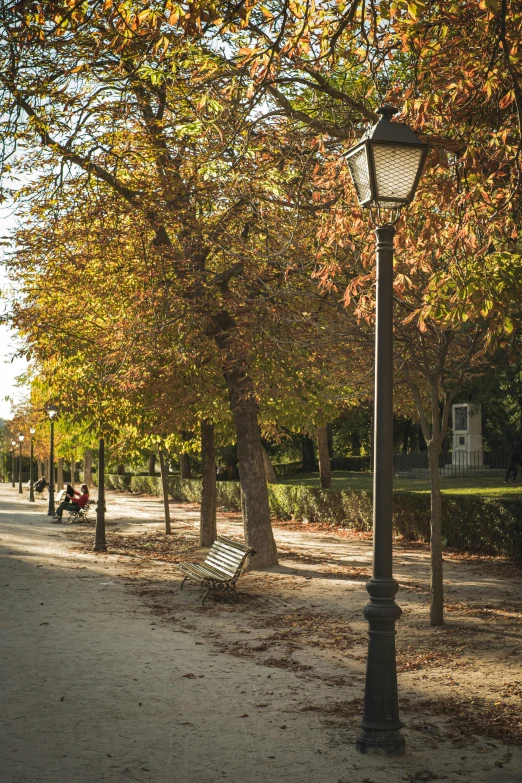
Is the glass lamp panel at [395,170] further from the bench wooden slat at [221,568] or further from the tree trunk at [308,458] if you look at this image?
the tree trunk at [308,458]

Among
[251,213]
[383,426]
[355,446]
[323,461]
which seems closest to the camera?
[383,426]

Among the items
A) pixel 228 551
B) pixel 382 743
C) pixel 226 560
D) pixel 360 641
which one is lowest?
pixel 360 641

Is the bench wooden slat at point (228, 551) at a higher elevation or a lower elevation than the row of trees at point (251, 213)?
lower

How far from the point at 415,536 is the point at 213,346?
7552 millimetres

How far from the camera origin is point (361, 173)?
6.88 m

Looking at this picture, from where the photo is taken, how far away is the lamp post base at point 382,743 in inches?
240

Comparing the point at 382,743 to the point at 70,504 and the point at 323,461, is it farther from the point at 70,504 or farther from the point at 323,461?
the point at 323,461

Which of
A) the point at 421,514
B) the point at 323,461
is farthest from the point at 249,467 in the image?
the point at 323,461

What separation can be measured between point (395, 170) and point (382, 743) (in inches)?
161

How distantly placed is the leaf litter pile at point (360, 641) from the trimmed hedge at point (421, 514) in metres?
0.98

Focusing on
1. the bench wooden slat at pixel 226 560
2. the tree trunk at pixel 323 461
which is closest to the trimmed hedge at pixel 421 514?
the tree trunk at pixel 323 461

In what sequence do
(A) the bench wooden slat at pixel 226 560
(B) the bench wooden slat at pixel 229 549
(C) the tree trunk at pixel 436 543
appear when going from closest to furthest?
(C) the tree trunk at pixel 436 543
(A) the bench wooden slat at pixel 226 560
(B) the bench wooden slat at pixel 229 549

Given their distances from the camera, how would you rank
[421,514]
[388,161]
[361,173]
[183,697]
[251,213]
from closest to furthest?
1. [388,161]
2. [361,173]
3. [183,697]
4. [251,213]
5. [421,514]

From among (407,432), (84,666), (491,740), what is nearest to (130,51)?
(84,666)
